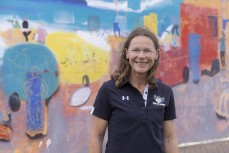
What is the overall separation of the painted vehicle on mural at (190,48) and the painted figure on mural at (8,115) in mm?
2627

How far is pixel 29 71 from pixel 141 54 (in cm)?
308

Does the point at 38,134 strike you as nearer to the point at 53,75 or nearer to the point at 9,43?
the point at 53,75

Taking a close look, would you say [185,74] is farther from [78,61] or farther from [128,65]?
[128,65]

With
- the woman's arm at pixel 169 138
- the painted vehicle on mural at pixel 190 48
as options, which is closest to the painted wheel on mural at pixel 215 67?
Answer: the painted vehicle on mural at pixel 190 48

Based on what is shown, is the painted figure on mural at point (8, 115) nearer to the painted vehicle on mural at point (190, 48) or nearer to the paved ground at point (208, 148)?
the painted vehicle on mural at point (190, 48)

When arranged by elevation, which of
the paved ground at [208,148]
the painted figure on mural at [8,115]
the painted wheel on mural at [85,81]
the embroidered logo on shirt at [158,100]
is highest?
the embroidered logo on shirt at [158,100]

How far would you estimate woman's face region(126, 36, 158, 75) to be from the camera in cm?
235

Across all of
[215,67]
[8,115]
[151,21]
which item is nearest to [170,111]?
[8,115]

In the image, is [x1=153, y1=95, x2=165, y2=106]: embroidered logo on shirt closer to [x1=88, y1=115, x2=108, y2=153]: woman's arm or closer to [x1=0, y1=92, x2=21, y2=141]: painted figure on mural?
[x1=88, y1=115, x2=108, y2=153]: woman's arm

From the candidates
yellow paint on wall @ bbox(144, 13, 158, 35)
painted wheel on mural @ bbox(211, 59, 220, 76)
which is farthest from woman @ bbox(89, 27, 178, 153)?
painted wheel on mural @ bbox(211, 59, 220, 76)

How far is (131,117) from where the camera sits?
2.28 meters

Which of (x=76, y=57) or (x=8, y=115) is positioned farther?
(x=76, y=57)

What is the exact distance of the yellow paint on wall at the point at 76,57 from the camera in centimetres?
543

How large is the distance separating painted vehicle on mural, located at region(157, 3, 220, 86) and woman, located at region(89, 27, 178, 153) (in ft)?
14.0
